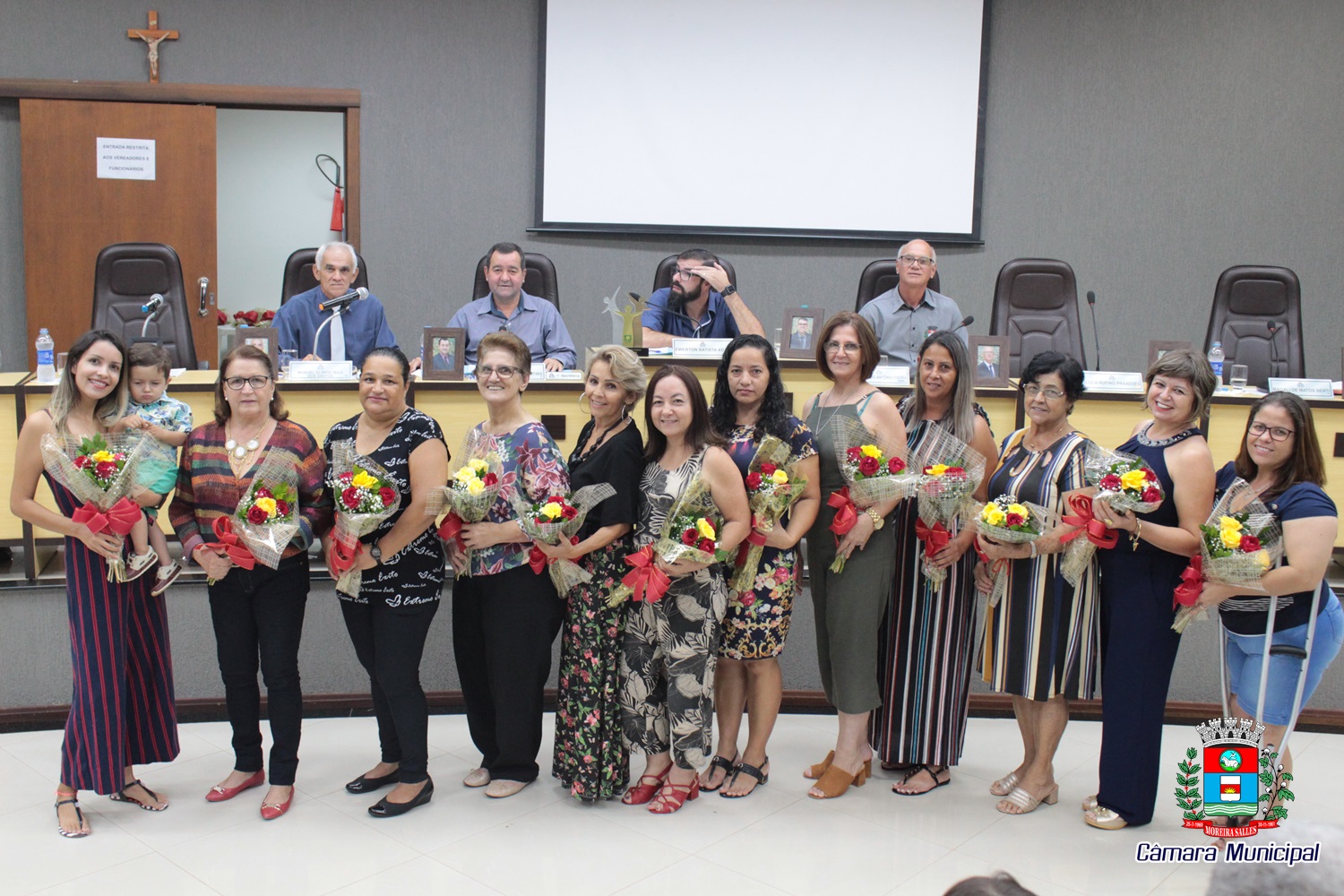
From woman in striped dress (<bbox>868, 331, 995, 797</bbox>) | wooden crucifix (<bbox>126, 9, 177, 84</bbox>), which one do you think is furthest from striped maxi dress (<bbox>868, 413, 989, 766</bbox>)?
wooden crucifix (<bbox>126, 9, 177, 84</bbox>)

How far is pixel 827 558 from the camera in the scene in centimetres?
306

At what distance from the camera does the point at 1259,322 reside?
5309mm

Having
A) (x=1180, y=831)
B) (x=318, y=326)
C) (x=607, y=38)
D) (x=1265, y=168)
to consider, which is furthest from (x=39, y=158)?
(x=1265, y=168)

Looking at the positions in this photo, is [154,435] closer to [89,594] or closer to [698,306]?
[89,594]

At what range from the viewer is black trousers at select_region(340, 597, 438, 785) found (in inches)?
113

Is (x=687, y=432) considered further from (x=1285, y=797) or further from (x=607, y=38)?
(x=607, y=38)

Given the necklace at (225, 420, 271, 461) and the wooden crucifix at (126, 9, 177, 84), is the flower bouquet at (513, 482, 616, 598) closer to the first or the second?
the necklace at (225, 420, 271, 461)

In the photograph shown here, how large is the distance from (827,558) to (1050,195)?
436cm

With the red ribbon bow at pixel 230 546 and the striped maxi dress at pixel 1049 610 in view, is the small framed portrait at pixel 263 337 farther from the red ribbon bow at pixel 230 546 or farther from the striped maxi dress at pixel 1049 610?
the striped maxi dress at pixel 1049 610

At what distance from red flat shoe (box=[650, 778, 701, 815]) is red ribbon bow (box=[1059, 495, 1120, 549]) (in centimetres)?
121

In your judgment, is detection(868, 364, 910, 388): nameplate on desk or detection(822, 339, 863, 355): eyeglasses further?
detection(868, 364, 910, 388): nameplate on desk

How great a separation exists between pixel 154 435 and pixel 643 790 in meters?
1.64

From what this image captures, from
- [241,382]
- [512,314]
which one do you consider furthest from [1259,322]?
[241,382]

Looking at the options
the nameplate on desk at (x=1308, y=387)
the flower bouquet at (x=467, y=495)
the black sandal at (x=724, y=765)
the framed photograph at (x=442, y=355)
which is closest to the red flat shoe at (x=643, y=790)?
the black sandal at (x=724, y=765)
